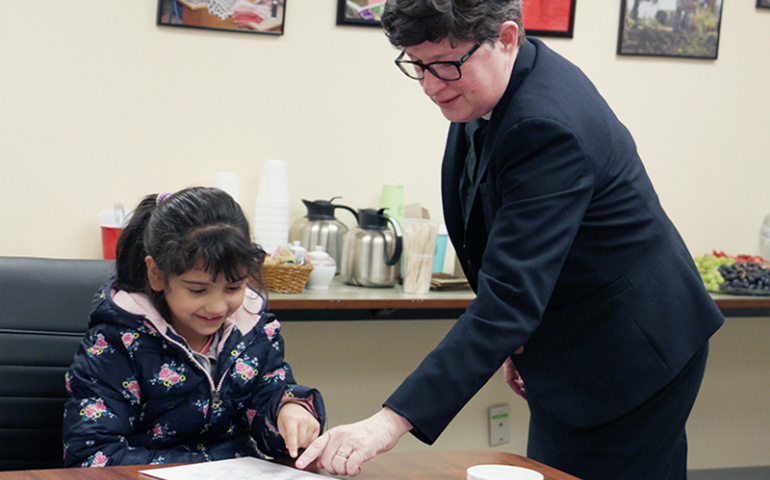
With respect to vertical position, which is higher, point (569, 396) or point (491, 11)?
point (491, 11)

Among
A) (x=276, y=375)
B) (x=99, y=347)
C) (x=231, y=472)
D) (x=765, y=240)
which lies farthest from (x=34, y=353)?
(x=765, y=240)

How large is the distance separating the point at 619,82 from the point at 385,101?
872mm

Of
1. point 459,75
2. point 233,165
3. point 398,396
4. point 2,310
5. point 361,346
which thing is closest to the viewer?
point 398,396

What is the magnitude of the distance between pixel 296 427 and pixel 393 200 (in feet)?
4.03

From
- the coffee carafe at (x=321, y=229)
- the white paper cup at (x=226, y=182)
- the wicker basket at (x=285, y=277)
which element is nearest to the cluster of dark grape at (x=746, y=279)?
the coffee carafe at (x=321, y=229)

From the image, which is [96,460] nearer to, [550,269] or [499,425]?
[550,269]

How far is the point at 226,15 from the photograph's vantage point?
2.22 metres

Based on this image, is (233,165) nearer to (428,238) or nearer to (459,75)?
(428,238)

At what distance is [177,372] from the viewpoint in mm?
1247

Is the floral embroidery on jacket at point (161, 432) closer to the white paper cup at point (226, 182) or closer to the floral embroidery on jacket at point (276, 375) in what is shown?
the floral embroidery on jacket at point (276, 375)

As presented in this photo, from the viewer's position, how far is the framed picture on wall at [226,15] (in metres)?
2.17

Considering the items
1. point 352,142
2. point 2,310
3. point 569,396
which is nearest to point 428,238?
point 352,142

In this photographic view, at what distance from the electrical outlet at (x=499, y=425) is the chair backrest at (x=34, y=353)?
1639mm

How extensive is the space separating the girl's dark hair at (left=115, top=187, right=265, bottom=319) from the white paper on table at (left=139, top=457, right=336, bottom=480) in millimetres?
→ 355
